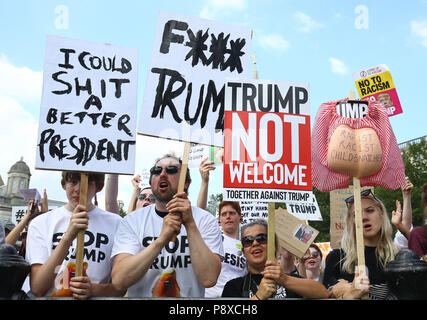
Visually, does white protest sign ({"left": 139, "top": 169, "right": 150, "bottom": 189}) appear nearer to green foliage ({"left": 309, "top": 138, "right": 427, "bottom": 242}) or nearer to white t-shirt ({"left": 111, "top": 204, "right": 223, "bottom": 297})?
white t-shirt ({"left": 111, "top": 204, "right": 223, "bottom": 297})

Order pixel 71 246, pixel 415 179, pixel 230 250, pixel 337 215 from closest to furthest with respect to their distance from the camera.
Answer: pixel 71 246, pixel 230 250, pixel 337 215, pixel 415 179

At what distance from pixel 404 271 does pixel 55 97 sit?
282 cm

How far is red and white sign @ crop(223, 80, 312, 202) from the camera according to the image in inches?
129

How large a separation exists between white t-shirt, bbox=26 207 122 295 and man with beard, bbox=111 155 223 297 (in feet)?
0.58

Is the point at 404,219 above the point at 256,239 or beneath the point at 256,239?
above

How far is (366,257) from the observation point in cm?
324

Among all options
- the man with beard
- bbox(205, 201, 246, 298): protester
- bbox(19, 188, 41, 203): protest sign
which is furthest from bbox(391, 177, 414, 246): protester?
bbox(19, 188, 41, 203): protest sign

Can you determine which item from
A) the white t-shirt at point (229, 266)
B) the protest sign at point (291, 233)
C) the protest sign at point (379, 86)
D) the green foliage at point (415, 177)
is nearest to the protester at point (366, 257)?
the protest sign at point (291, 233)

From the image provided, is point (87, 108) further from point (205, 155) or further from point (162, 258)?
point (205, 155)

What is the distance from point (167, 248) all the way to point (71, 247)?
777 mm

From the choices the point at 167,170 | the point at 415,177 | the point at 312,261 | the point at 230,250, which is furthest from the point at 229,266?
the point at 415,177

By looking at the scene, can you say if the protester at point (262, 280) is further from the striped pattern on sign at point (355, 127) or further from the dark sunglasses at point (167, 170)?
the dark sunglasses at point (167, 170)
